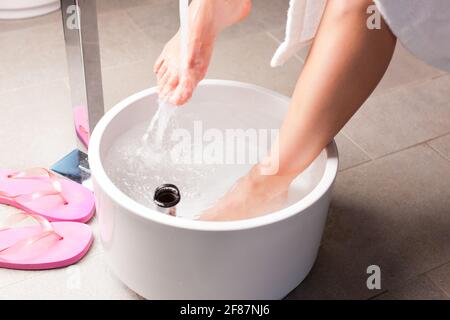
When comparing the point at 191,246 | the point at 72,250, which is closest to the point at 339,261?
the point at 191,246

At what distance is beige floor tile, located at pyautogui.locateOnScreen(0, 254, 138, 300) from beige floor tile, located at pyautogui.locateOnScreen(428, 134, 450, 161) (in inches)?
28.5

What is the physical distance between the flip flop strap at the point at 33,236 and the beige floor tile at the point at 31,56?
0.45 meters

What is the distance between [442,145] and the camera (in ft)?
4.88

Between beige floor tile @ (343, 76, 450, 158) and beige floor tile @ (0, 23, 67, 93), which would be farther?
beige floor tile @ (0, 23, 67, 93)

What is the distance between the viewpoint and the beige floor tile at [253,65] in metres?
1.69

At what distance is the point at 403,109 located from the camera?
1.60 meters

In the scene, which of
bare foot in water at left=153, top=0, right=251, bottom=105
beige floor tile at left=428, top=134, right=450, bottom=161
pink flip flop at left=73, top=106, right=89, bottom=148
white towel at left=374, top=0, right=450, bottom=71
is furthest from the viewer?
beige floor tile at left=428, top=134, right=450, bottom=161

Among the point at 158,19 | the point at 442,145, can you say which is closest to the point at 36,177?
the point at 158,19

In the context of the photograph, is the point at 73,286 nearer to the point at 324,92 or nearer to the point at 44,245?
the point at 44,245

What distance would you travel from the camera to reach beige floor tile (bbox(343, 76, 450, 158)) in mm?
1498

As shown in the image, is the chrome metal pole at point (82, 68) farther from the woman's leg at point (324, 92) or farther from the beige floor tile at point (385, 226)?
the beige floor tile at point (385, 226)

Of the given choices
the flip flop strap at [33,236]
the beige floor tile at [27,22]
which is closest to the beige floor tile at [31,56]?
the beige floor tile at [27,22]

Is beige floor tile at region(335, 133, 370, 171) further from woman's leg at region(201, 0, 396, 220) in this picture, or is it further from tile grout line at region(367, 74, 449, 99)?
woman's leg at region(201, 0, 396, 220)

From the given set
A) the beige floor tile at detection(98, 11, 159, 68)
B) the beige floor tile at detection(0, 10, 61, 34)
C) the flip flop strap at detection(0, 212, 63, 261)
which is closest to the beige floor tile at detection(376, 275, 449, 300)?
the flip flop strap at detection(0, 212, 63, 261)
